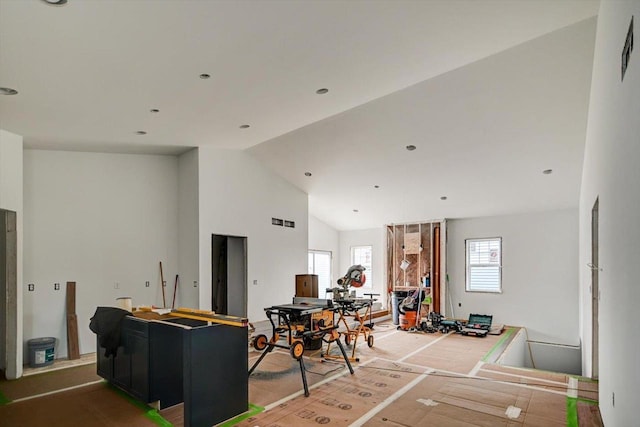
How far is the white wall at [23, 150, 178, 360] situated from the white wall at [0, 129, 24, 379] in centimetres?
69

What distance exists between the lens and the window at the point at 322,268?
11477mm

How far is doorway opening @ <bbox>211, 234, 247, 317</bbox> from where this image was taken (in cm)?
849

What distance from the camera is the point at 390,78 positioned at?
4660 mm

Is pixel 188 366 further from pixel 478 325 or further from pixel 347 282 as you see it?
pixel 478 325

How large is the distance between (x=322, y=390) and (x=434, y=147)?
437 cm

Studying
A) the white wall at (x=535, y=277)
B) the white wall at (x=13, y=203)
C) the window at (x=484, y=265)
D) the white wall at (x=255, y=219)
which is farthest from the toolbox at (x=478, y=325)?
the white wall at (x=13, y=203)

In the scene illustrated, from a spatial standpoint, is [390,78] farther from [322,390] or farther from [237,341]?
[322,390]

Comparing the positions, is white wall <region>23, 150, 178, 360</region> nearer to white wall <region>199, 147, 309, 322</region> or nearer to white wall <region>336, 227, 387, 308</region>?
white wall <region>199, 147, 309, 322</region>

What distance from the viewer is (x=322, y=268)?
38.8ft

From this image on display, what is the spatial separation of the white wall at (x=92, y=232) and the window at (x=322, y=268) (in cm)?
494

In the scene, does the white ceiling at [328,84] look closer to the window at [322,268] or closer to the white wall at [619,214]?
the white wall at [619,214]

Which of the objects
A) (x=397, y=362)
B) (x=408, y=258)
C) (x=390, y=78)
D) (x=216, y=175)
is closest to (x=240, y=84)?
(x=390, y=78)

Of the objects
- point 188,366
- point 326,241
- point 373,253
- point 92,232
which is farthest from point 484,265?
point 92,232

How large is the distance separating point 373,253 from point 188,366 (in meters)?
8.61
